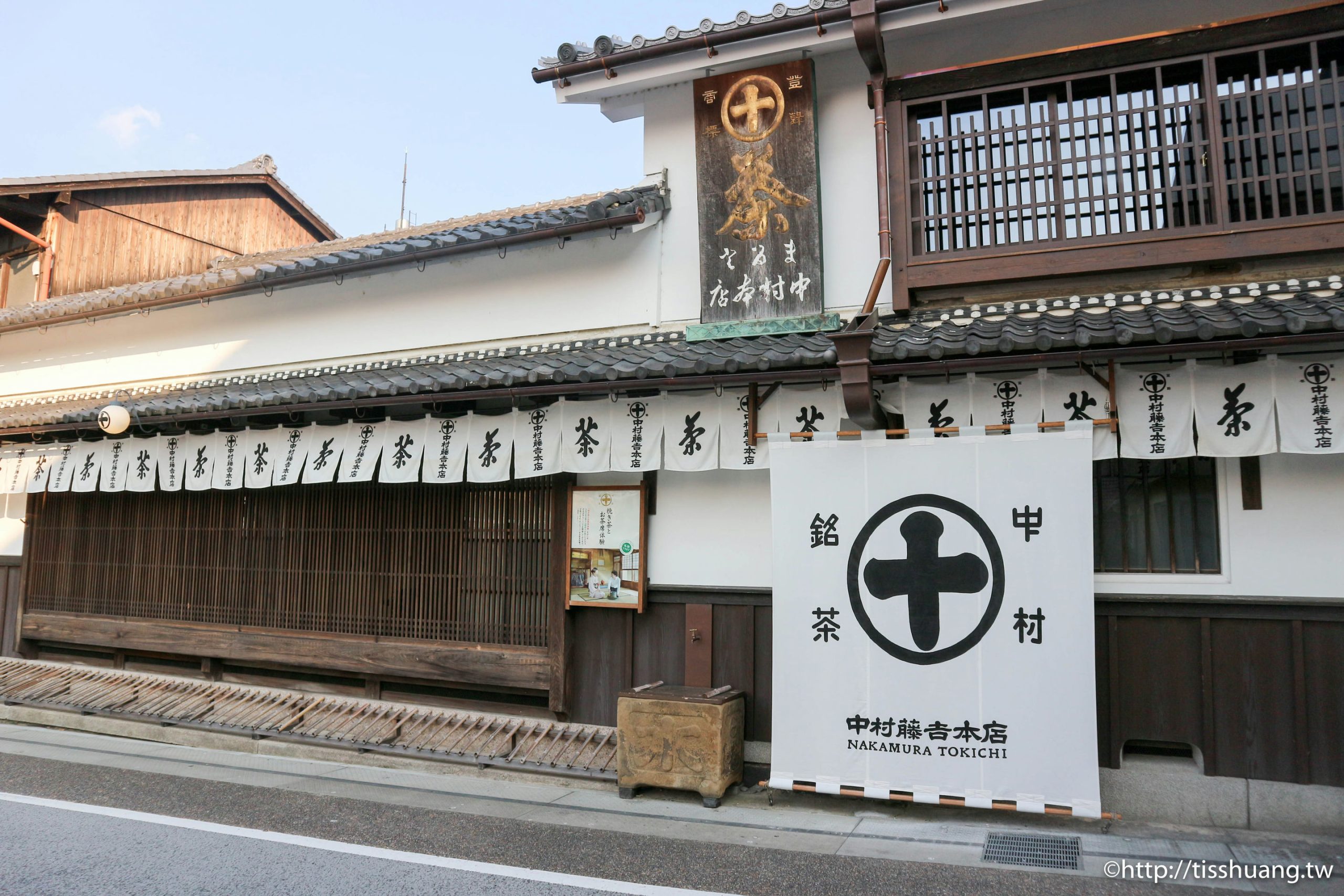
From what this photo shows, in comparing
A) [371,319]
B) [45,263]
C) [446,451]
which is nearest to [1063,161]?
[446,451]

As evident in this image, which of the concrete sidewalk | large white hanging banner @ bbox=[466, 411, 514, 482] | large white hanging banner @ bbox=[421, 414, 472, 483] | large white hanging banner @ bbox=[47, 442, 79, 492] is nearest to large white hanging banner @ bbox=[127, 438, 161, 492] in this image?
large white hanging banner @ bbox=[47, 442, 79, 492]

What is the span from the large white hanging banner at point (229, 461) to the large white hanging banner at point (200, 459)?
0.05 m

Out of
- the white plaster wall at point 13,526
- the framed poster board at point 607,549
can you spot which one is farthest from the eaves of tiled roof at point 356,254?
the framed poster board at point 607,549

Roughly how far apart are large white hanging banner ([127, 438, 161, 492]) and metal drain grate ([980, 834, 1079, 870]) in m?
10.7

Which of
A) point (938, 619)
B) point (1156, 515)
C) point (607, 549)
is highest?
point (1156, 515)

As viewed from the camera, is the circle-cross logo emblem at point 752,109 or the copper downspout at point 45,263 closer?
the circle-cross logo emblem at point 752,109

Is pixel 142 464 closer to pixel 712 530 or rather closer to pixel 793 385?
pixel 712 530

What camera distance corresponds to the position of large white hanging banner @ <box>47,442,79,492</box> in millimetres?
11867

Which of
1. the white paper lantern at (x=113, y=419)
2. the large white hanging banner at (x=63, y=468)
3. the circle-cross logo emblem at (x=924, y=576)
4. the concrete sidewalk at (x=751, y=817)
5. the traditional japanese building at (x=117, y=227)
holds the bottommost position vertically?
the concrete sidewalk at (x=751, y=817)

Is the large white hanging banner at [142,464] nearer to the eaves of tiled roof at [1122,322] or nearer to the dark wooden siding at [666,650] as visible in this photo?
the dark wooden siding at [666,650]

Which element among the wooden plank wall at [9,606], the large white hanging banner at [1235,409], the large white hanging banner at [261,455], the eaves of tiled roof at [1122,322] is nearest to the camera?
the eaves of tiled roof at [1122,322]

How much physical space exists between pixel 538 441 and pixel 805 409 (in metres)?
2.77

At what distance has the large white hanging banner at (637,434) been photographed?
27.2 feet

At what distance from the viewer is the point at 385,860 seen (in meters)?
6.00
